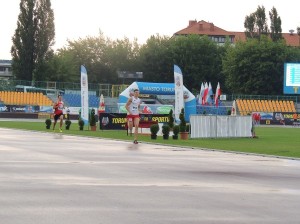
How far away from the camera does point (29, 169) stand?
1412cm

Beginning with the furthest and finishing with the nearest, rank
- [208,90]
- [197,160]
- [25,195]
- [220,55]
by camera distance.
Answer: [220,55] < [208,90] < [197,160] < [25,195]

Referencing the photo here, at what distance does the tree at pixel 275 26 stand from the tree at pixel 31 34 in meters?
39.6

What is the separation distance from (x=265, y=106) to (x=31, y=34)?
1282 inches

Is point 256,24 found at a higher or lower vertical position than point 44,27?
higher

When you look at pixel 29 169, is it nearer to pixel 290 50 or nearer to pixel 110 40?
pixel 290 50

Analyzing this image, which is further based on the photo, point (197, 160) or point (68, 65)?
point (68, 65)

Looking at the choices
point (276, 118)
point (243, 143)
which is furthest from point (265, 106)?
point (243, 143)

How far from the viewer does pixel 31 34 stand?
329 ft

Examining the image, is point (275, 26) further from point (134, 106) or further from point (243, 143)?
point (134, 106)

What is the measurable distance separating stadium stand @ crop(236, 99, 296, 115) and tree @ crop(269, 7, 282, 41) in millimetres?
27083

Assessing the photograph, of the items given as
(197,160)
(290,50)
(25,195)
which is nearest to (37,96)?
(290,50)

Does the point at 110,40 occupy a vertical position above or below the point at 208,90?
above

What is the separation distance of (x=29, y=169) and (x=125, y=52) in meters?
120

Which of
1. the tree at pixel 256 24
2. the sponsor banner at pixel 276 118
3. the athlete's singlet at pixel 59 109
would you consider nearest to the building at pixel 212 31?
the tree at pixel 256 24
